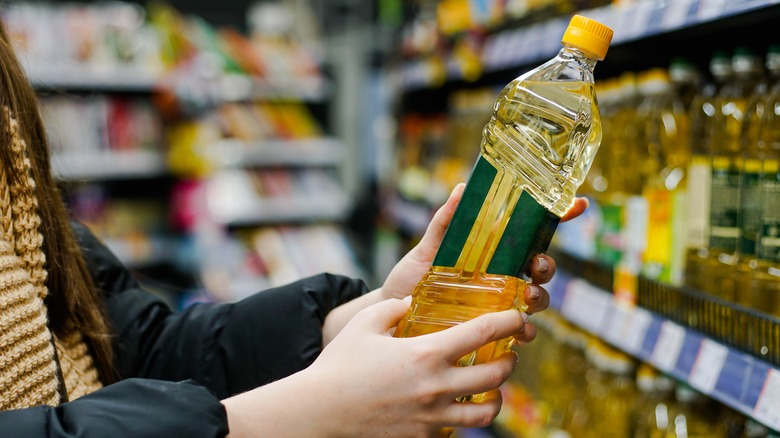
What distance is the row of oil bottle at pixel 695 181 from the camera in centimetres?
131

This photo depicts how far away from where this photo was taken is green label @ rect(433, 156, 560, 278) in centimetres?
92

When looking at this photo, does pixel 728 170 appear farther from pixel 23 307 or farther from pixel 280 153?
pixel 280 153

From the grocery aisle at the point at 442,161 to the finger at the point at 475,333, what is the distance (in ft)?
1.71

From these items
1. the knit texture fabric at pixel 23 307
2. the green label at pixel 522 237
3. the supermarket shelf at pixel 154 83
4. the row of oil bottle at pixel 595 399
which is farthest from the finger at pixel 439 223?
the supermarket shelf at pixel 154 83

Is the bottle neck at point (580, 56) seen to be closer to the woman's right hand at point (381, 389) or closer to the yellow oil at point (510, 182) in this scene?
the yellow oil at point (510, 182)

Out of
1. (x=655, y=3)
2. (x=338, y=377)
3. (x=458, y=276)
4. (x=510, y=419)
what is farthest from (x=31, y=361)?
(x=510, y=419)

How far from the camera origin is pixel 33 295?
3.28 feet

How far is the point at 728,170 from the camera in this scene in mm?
1375

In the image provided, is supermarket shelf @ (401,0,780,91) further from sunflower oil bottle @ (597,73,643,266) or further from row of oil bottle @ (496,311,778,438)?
row of oil bottle @ (496,311,778,438)

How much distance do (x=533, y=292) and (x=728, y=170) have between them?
0.59m

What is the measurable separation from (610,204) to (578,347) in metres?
0.63

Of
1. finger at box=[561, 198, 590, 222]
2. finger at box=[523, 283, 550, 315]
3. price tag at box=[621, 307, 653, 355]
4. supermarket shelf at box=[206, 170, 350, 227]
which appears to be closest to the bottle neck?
finger at box=[561, 198, 590, 222]

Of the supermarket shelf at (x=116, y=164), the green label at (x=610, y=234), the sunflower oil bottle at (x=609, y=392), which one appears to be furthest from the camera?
the supermarket shelf at (x=116, y=164)

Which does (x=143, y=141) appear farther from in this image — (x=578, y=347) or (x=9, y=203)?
(x=9, y=203)
